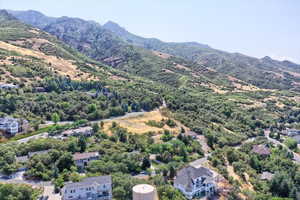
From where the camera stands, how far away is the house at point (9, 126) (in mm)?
45656

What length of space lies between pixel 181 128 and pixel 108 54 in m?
131

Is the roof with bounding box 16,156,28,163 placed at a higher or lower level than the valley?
lower

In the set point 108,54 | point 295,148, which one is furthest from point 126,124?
point 108,54

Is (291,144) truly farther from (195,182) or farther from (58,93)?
(58,93)

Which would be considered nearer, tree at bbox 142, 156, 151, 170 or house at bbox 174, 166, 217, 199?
house at bbox 174, 166, 217, 199

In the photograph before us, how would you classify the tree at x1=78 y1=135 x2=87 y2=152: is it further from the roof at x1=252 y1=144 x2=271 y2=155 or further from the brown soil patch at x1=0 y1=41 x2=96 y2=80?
the brown soil patch at x1=0 y1=41 x2=96 y2=80

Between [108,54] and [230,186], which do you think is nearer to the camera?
[230,186]

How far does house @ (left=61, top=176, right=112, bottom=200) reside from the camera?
96.0 ft

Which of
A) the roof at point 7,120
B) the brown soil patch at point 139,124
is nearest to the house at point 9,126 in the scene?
the roof at point 7,120

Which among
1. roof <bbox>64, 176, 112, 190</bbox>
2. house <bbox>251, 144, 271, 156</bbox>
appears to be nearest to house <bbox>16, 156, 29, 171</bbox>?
roof <bbox>64, 176, 112, 190</bbox>

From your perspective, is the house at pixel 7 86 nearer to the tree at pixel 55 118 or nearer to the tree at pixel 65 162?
the tree at pixel 55 118

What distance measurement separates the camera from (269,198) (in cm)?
3359

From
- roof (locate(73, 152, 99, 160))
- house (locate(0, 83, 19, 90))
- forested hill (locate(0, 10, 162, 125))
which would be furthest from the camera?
house (locate(0, 83, 19, 90))

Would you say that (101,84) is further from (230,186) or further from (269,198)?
(269,198)
